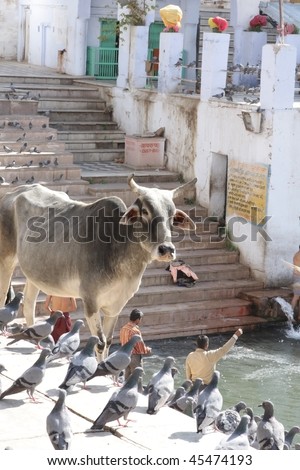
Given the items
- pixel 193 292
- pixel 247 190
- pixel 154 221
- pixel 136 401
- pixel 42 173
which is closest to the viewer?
pixel 136 401

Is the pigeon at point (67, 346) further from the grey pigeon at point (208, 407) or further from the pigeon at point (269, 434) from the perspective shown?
the pigeon at point (269, 434)

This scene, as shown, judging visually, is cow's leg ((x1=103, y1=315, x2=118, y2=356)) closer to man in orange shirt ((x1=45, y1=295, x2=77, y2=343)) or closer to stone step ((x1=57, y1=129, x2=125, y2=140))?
man in orange shirt ((x1=45, y1=295, x2=77, y2=343))

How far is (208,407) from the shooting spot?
33.1 feet

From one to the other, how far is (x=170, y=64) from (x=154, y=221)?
1169 cm

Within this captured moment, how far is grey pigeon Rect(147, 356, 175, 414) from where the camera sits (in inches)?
408

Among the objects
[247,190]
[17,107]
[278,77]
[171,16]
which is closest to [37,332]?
[247,190]

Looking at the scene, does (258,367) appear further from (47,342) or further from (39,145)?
(39,145)

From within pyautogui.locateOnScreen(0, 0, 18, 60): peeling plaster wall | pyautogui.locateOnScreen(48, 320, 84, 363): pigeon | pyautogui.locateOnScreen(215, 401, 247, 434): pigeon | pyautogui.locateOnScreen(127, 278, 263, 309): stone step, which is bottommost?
pyautogui.locateOnScreen(127, 278, 263, 309): stone step

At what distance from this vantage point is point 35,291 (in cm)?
1346

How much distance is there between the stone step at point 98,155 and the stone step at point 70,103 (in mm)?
1453

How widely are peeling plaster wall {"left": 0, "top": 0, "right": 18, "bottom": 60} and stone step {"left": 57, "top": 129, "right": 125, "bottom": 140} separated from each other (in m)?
6.89

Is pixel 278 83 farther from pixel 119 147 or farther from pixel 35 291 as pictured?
pixel 35 291

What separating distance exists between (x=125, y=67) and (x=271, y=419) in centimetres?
1436

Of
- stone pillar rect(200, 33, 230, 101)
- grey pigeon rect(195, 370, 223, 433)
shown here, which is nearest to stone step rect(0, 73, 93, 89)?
stone pillar rect(200, 33, 230, 101)
